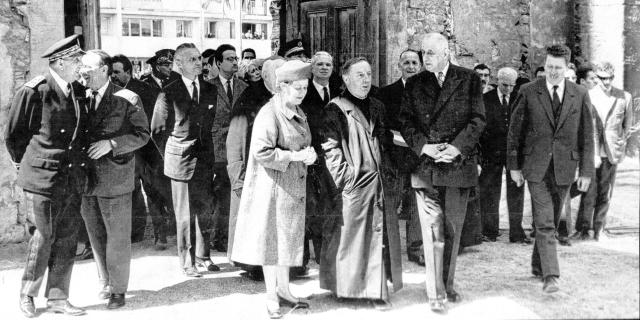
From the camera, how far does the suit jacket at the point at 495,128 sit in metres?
6.74

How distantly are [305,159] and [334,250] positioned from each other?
2.41ft

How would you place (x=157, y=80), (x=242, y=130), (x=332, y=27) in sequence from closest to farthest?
(x=242, y=130) < (x=157, y=80) < (x=332, y=27)

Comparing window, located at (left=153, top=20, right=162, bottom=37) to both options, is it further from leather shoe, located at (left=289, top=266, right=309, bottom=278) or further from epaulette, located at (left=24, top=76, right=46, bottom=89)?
epaulette, located at (left=24, top=76, right=46, bottom=89)

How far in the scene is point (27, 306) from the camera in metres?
4.65

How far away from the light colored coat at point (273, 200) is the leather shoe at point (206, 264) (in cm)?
127

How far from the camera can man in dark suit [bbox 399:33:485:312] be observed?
15.5 feet

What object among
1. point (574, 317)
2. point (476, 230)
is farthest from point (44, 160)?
point (476, 230)

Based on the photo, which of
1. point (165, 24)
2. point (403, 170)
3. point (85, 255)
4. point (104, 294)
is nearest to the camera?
point (104, 294)

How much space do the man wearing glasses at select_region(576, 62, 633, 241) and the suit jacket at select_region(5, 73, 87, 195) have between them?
12.3ft

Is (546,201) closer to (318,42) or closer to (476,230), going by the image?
(476,230)

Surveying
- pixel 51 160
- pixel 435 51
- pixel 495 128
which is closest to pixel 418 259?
pixel 495 128

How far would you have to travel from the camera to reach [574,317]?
12.3 ft

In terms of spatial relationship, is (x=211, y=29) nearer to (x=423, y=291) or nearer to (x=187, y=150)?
(x=187, y=150)

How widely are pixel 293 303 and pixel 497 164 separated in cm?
317
